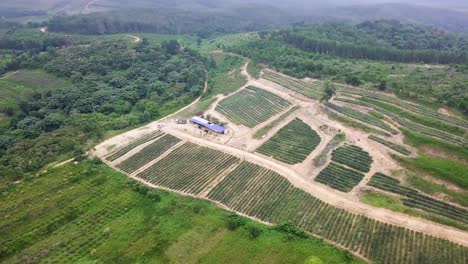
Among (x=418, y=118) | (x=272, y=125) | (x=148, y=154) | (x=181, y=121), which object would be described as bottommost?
(x=148, y=154)

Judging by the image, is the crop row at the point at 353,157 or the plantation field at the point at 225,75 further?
the plantation field at the point at 225,75

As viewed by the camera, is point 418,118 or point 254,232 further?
point 418,118

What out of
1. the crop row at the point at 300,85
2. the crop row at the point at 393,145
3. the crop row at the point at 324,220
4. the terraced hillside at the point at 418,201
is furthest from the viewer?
the crop row at the point at 300,85

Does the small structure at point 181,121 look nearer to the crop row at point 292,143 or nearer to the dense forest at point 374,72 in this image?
the crop row at point 292,143

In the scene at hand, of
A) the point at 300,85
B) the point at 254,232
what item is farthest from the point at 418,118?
the point at 254,232

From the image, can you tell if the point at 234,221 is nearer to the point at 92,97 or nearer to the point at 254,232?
the point at 254,232

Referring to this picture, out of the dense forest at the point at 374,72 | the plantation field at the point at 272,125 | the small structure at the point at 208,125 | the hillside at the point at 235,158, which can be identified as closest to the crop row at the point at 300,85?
the hillside at the point at 235,158

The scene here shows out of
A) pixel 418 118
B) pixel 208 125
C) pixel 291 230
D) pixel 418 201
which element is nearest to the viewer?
pixel 291 230
